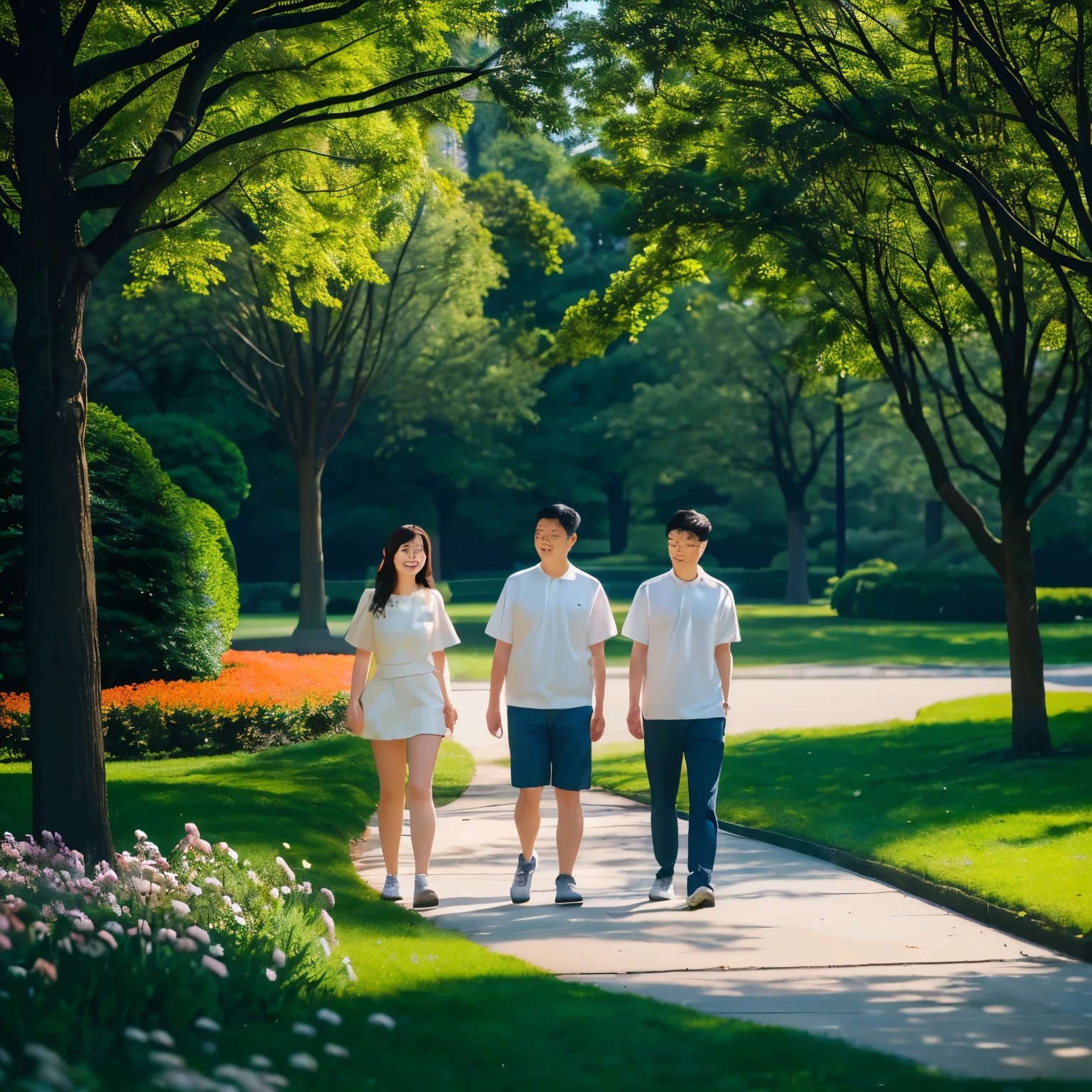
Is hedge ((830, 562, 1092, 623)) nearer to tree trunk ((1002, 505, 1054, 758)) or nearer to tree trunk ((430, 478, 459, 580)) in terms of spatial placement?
tree trunk ((430, 478, 459, 580))

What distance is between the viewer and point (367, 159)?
10336 mm

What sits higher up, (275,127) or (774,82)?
(774,82)

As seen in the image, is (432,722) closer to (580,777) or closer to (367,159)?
(580,777)

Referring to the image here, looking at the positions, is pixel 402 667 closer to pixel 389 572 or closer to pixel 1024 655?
pixel 389 572

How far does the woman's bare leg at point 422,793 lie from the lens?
691cm

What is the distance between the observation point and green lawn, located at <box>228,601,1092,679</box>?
23297 millimetres

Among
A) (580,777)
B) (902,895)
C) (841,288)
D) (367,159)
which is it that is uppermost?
(367,159)

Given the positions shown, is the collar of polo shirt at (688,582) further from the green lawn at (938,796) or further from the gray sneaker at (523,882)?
the green lawn at (938,796)

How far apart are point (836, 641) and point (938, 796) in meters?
17.3

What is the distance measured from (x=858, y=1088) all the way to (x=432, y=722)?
322 centimetres

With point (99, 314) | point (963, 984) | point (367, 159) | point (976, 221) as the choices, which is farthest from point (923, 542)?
point (963, 984)

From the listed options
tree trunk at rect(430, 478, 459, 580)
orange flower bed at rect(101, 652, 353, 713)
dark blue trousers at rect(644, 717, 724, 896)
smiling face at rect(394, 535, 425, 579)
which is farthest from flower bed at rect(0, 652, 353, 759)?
tree trunk at rect(430, 478, 459, 580)

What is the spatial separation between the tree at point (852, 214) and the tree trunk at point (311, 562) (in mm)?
10568

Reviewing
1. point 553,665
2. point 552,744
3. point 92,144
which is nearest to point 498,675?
point 553,665
